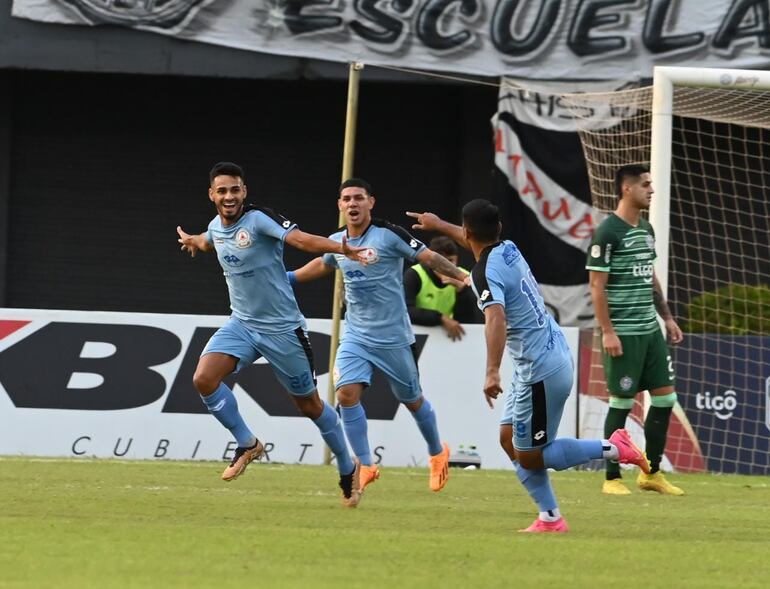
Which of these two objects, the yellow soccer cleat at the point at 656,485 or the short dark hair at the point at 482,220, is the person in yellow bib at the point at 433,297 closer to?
the yellow soccer cleat at the point at 656,485

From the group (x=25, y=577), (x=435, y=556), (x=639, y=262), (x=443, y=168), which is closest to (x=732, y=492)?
(x=639, y=262)

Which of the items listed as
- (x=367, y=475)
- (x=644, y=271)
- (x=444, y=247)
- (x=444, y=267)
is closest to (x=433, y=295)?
(x=444, y=247)

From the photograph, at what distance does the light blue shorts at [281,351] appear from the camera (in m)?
10.4

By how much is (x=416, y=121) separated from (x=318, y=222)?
1925mm

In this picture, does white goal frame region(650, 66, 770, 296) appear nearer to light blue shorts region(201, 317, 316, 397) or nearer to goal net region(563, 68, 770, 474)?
goal net region(563, 68, 770, 474)

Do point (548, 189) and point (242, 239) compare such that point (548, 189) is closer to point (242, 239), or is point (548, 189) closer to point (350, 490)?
point (242, 239)

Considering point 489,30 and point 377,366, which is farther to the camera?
point 489,30

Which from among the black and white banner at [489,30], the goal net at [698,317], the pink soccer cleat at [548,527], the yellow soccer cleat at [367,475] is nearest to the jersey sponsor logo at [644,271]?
the goal net at [698,317]

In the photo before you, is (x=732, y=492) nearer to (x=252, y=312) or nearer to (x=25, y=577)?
(x=252, y=312)

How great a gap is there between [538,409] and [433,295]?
6.19 metres

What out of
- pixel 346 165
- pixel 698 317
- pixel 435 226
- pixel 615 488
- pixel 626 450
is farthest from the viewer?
pixel 698 317

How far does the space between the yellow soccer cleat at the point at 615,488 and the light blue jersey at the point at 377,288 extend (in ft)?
6.02

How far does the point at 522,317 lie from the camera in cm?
839

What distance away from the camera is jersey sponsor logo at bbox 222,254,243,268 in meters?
10.4
